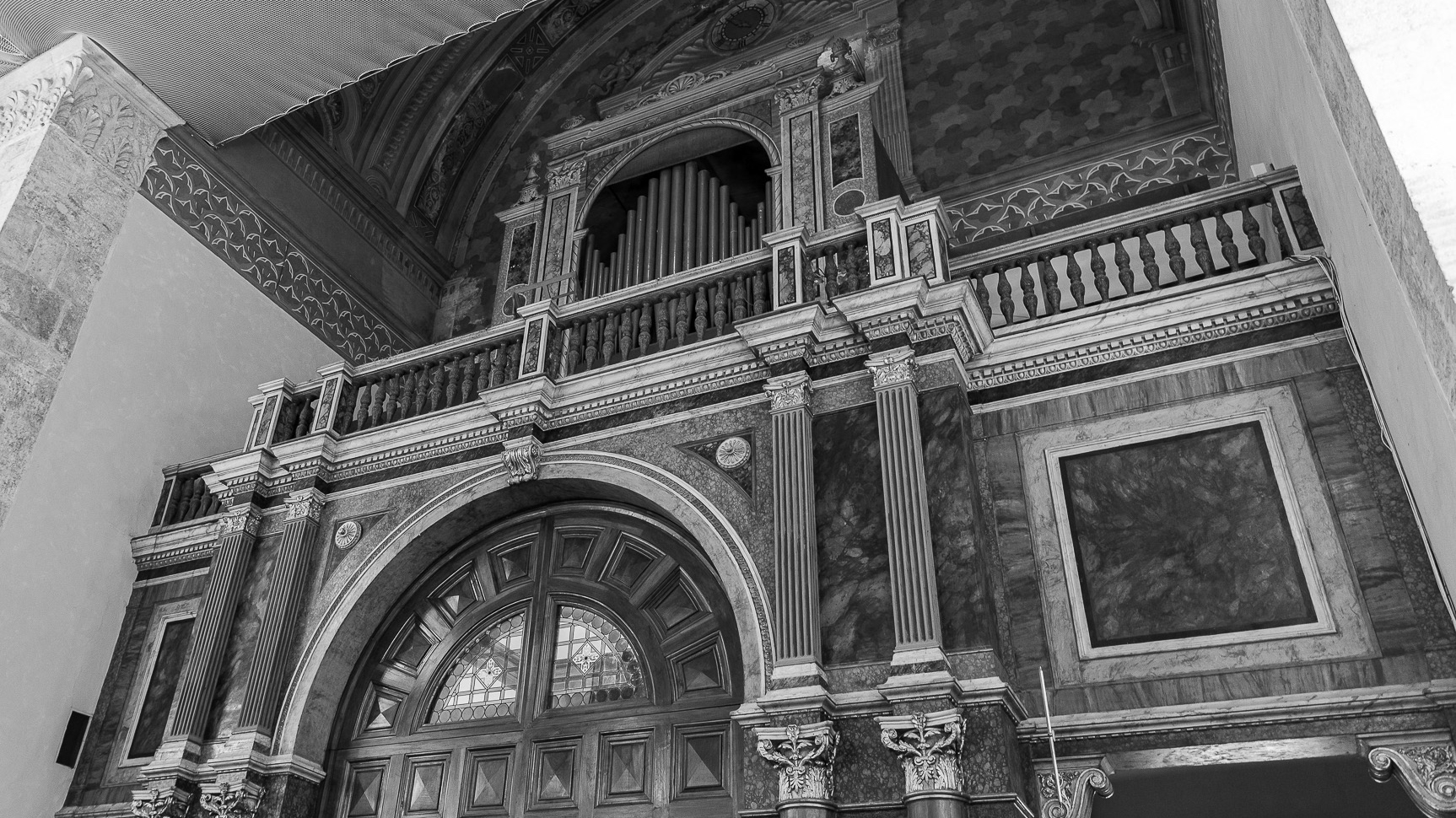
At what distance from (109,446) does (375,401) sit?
232 cm

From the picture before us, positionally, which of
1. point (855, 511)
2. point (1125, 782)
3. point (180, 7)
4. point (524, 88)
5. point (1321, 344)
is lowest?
point (1125, 782)

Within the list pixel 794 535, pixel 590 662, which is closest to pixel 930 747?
pixel 794 535

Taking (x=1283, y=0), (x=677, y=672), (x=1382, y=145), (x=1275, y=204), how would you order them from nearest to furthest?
(x=1382, y=145) → (x=1283, y=0) → (x=1275, y=204) → (x=677, y=672)

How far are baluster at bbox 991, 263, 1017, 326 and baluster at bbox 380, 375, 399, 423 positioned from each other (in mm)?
4357

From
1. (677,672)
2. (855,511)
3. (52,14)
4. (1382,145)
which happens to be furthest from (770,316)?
(52,14)

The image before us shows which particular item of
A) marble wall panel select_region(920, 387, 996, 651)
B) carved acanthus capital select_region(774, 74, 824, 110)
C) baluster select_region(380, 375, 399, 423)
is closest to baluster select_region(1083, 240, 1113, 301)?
marble wall panel select_region(920, 387, 996, 651)

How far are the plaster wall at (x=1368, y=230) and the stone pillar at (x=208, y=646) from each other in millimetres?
6753

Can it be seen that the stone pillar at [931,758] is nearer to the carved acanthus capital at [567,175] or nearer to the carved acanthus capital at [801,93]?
the carved acanthus capital at [801,93]

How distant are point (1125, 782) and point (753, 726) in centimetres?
177

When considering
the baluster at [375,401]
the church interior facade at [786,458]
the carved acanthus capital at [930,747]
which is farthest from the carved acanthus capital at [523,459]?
the carved acanthus capital at [930,747]

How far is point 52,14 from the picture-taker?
667 centimetres

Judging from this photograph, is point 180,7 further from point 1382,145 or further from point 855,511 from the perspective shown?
point 1382,145

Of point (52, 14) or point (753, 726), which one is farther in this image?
point (52, 14)

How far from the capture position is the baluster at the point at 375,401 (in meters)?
7.79
